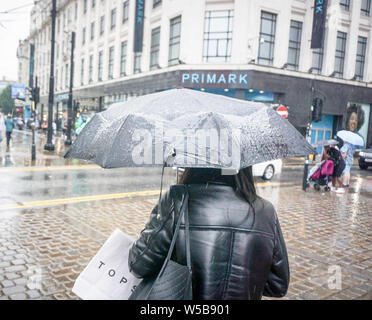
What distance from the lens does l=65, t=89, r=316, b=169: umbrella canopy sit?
5.88ft

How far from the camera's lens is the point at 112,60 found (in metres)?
34.0

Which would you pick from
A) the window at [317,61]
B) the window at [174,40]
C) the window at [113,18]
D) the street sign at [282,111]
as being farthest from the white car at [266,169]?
the window at [113,18]

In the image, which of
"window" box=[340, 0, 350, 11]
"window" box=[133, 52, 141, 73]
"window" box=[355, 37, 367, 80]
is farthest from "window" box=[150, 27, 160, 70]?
"window" box=[355, 37, 367, 80]

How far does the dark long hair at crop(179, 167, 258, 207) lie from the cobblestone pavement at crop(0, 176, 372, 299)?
8.45ft

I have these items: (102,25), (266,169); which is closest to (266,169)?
(266,169)

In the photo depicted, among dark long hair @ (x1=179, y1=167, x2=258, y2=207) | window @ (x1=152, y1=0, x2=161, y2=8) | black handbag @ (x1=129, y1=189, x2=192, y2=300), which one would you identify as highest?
window @ (x1=152, y1=0, x2=161, y2=8)

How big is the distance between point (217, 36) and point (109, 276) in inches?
921

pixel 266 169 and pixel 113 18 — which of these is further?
pixel 113 18

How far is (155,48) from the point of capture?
27.6 meters

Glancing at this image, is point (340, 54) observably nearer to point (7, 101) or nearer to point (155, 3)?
point (155, 3)

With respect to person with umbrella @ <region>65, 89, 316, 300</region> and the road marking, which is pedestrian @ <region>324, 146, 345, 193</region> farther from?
person with umbrella @ <region>65, 89, 316, 300</region>

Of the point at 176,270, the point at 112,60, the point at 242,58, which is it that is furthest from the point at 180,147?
the point at 112,60

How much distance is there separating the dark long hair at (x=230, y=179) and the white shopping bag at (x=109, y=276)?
0.59 m

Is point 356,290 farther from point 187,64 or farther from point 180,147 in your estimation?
point 187,64
